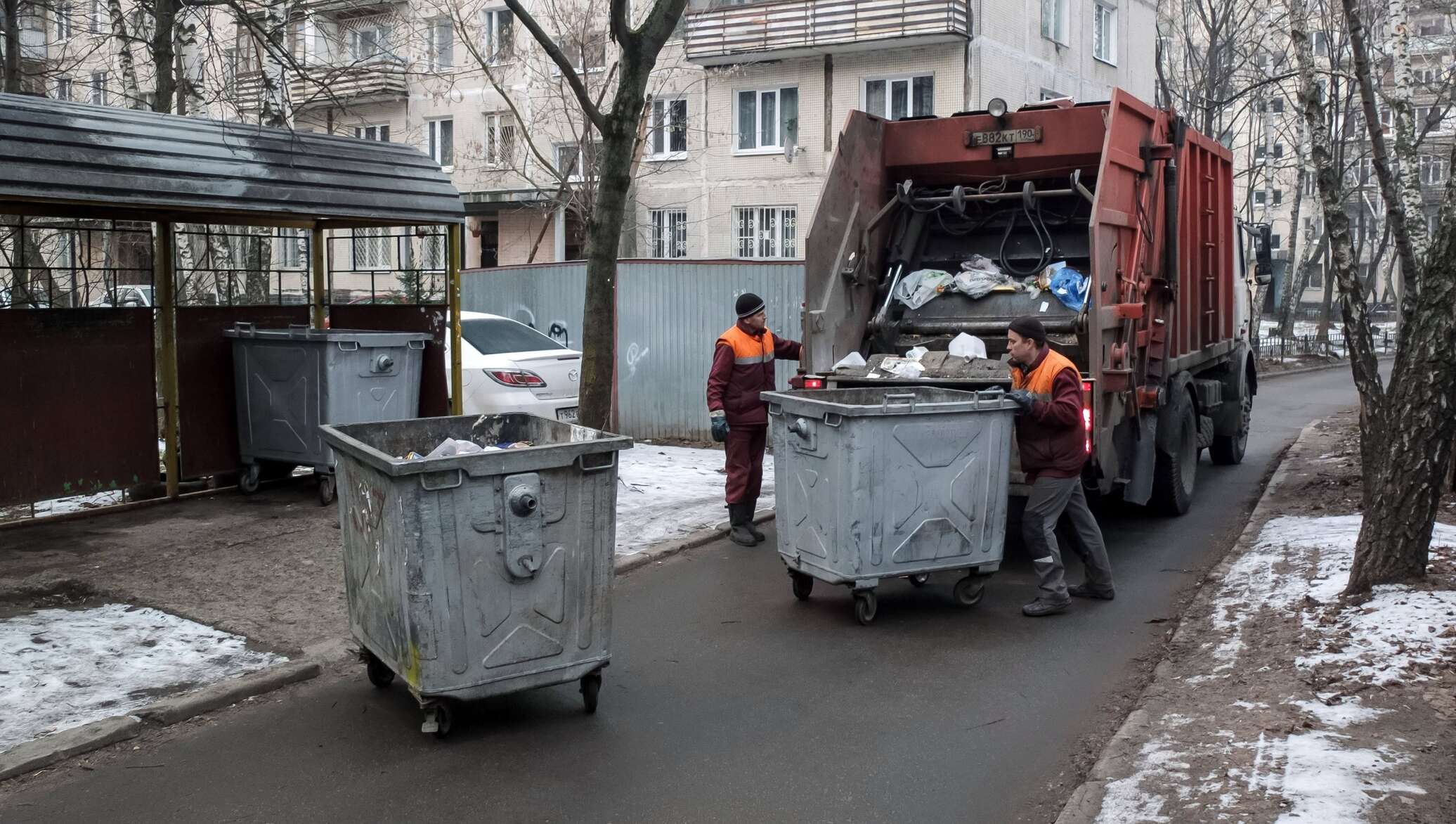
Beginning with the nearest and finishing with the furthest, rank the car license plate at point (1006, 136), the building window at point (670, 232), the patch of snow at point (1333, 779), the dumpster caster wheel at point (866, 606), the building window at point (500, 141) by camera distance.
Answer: the patch of snow at point (1333, 779)
the dumpster caster wheel at point (866, 606)
the car license plate at point (1006, 136)
the building window at point (500, 141)
the building window at point (670, 232)

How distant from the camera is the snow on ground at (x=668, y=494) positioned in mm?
8922

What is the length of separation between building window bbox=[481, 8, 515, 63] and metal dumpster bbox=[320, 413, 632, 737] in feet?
61.8

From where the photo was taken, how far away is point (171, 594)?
689 cm

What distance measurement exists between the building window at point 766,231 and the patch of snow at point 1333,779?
2196cm

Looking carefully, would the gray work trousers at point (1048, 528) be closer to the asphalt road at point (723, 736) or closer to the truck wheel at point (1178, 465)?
the asphalt road at point (723, 736)

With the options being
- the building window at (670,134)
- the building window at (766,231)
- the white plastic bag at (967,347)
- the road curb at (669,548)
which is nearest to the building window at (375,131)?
the building window at (670,134)

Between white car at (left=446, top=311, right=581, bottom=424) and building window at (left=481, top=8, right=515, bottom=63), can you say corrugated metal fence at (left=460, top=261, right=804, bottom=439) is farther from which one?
building window at (left=481, top=8, right=515, bottom=63)

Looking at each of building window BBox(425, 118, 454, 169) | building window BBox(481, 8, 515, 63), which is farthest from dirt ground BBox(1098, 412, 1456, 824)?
building window BBox(425, 118, 454, 169)

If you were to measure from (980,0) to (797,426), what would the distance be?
19306 mm

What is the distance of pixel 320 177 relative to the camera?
9.11 meters

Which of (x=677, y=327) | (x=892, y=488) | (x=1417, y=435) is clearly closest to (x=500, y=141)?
(x=677, y=327)

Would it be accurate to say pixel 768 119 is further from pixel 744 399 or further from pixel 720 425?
pixel 720 425

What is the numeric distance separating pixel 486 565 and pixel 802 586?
2.68 m

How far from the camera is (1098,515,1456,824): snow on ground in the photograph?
415cm
